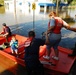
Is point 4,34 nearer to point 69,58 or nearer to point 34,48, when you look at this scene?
point 69,58

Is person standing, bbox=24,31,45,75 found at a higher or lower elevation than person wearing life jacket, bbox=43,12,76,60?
lower

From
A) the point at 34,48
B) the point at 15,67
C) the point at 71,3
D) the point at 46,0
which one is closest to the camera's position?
the point at 34,48

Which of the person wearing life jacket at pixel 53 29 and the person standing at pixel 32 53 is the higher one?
the person wearing life jacket at pixel 53 29

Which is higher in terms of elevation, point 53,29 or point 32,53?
point 53,29

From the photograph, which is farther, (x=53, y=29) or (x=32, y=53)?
(x=53, y=29)

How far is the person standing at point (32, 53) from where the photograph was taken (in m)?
5.30

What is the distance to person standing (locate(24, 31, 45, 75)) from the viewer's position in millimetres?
5305

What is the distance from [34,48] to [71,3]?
70999 mm

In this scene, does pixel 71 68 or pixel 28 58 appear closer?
pixel 28 58

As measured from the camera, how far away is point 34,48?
5289mm

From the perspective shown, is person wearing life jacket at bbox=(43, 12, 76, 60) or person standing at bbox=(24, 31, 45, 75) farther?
person wearing life jacket at bbox=(43, 12, 76, 60)

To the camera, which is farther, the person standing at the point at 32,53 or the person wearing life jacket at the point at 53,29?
the person wearing life jacket at the point at 53,29

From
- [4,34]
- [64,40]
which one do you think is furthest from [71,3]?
[4,34]

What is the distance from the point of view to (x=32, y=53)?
5.38m
